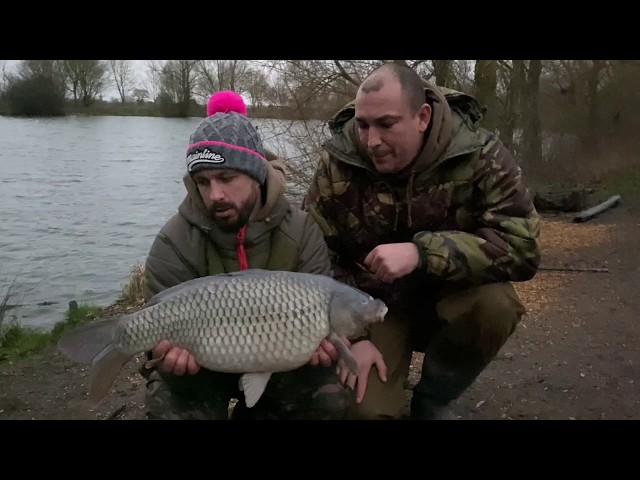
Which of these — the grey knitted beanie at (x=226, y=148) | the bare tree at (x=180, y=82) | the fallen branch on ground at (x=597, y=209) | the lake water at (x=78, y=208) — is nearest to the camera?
the grey knitted beanie at (x=226, y=148)

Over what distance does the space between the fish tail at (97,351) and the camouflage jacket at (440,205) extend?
678 mm

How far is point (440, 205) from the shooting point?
177cm

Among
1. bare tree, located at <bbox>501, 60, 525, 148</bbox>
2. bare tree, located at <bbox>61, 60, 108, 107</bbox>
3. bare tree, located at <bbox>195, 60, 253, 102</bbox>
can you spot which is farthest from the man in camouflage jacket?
bare tree, located at <bbox>61, 60, 108, 107</bbox>

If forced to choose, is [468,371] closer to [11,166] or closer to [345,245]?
[345,245]

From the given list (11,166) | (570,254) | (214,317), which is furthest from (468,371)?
(11,166)

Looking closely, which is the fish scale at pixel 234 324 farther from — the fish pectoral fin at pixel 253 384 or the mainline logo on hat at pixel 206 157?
the mainline logo on hat at pixel 206 157

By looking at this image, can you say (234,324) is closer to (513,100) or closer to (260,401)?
(260,401)

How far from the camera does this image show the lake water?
17.1 ft

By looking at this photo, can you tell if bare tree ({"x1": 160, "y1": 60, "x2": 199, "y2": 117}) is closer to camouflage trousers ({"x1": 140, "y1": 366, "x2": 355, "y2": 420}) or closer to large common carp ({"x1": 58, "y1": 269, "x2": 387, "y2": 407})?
camouflage trousers ({"x1": 140, "y1": 366, "x2": 355, "y2": 420})

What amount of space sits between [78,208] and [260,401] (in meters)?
7.50

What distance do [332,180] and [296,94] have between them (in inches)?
147

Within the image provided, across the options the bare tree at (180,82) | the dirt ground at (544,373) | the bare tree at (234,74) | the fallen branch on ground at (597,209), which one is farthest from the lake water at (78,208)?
the fallen branch on ground at (597,209)

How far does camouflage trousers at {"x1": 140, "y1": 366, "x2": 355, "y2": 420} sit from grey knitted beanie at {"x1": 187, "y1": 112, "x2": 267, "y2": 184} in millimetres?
479

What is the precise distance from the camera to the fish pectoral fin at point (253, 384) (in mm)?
1400
